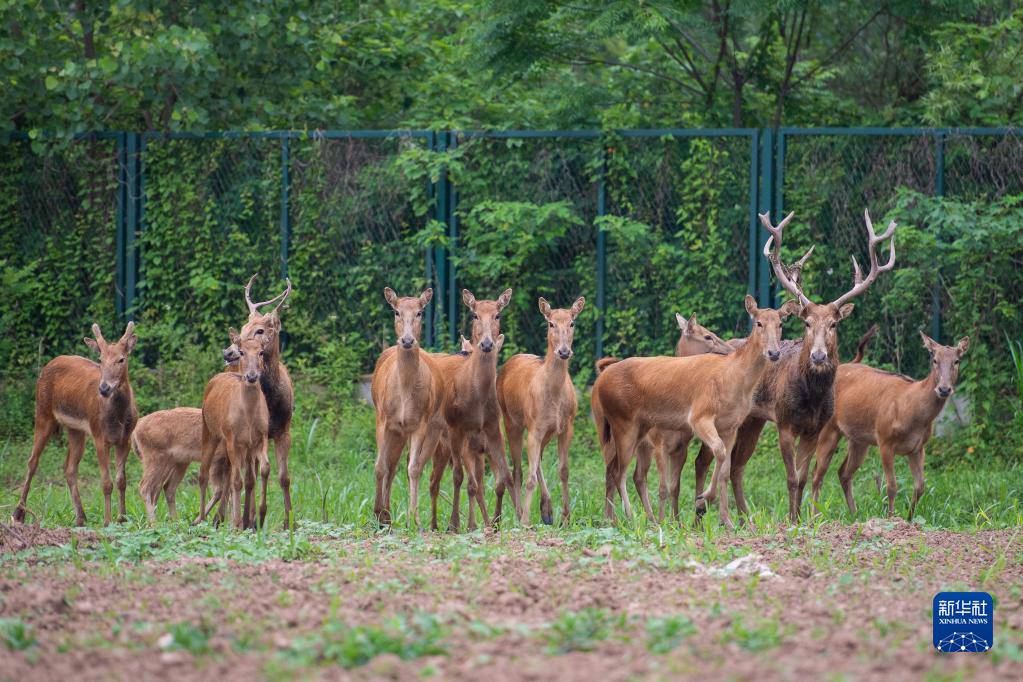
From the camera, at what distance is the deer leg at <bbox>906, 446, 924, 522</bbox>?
36.0ft

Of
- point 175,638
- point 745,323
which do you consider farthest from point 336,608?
point 745,323

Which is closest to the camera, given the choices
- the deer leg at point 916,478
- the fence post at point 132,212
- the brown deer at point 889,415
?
the deer leg at point 916,478

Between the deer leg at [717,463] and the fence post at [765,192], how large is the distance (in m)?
3.46

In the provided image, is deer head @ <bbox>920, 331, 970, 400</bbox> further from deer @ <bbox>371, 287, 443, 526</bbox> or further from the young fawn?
deer @ <bbox>371, 287, 443, 526</bbox>

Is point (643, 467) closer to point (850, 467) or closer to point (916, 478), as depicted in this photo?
point (850, 467)

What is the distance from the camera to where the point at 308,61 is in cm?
1636

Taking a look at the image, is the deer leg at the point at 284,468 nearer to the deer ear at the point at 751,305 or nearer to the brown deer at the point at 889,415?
the deer ear at the point at 751,305

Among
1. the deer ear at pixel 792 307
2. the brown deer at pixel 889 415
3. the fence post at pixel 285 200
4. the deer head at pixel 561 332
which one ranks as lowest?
the brown deer at pixel 889 415

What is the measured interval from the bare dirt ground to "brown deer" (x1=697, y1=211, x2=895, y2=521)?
2319 millimetres

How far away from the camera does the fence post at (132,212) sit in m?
15.8

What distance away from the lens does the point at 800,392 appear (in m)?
11.0

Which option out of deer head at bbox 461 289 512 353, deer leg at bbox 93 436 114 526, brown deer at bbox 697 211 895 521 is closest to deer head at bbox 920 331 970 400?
brown deer at bbox 697 211 895 521

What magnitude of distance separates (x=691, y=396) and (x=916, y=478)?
7.08 feet

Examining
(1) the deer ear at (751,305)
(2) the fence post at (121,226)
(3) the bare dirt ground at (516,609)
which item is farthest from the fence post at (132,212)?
(1) the deer ear at (751,305)
